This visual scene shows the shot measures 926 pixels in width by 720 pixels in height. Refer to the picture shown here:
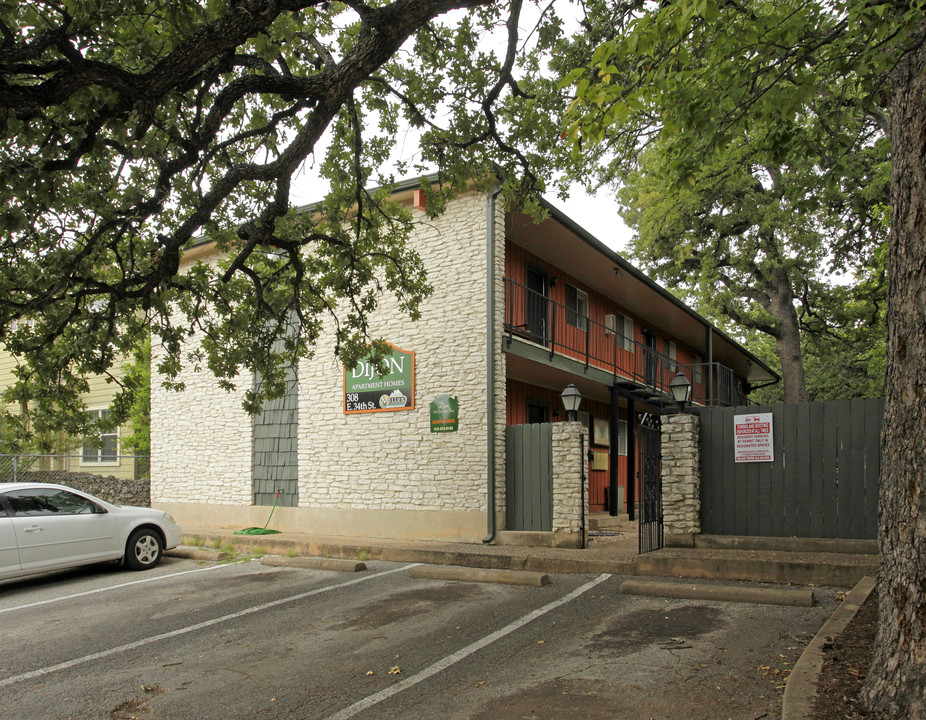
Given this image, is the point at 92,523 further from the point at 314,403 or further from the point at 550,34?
the point at 550,34

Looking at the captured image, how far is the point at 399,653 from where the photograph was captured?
5.95 m

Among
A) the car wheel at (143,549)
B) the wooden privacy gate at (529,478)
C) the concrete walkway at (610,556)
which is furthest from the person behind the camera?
the wooden privacy gate at (529,478)

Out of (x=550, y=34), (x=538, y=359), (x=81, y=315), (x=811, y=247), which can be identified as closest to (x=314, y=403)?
(x=538, y=359)

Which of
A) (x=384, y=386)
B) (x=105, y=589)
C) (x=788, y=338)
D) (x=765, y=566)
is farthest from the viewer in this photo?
(x=788, y=338)

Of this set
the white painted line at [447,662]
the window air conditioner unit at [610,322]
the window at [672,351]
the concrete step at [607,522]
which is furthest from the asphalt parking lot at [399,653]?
the window at [672,351]

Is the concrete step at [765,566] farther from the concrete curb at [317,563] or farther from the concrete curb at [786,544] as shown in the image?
the concrete curb at [317,563]

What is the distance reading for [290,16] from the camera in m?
9.43

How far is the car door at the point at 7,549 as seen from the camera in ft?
30.3

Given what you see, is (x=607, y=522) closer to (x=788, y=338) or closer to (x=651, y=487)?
(x=651, y=487)

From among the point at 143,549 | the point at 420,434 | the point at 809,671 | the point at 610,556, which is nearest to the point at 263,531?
the point at 143,549

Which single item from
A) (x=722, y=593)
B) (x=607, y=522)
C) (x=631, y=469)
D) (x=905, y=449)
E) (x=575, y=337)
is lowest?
(x=607, y=522)

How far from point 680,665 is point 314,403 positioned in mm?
10415

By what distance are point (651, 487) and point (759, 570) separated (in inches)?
84.1

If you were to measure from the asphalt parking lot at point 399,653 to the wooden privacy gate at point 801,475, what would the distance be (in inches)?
92.6
